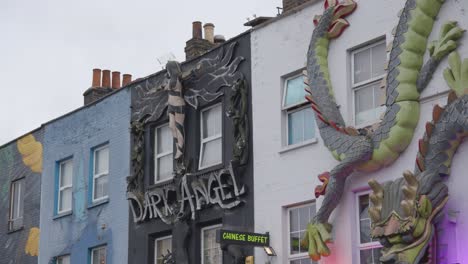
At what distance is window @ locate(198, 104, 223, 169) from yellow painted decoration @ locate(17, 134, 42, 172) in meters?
7.72

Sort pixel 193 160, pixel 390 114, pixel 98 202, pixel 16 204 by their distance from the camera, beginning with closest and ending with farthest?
pixel 390 114
pixel 193 160
pixel 98 202
pixel 16 204

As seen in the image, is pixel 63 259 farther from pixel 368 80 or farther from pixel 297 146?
pixel 368 80

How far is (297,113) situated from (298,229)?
2394 millimetres

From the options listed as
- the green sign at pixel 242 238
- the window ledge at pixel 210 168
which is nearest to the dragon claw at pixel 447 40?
the green sign at pixel 242 238

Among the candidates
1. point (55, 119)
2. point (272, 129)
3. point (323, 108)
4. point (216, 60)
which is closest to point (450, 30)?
point (323, 108)

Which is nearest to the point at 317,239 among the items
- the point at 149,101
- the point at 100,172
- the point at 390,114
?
the point at 390,114

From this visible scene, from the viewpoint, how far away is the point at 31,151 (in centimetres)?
3152

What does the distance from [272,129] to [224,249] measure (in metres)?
2.73

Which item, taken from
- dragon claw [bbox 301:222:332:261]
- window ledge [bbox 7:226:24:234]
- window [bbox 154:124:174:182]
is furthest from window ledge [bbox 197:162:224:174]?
Result: window ledge [bbox 7:226:24:234]

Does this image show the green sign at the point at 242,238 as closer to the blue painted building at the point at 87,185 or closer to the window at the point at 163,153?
the window at the point at 163,153

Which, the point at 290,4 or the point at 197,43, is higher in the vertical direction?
the point at 197,43

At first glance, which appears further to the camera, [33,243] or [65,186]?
[33,243]

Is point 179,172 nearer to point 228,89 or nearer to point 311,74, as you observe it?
point 228,89

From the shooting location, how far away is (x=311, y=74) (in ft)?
70.2
